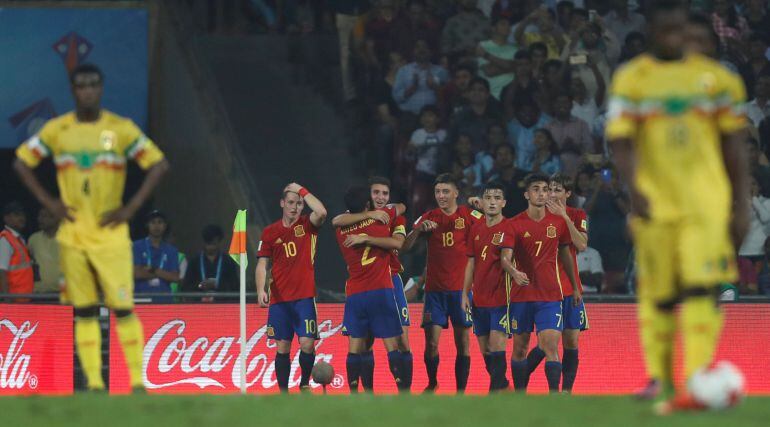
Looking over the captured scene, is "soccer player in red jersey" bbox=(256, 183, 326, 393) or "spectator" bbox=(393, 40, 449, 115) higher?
"spectator" bbox=(393, 40, 449, 115)

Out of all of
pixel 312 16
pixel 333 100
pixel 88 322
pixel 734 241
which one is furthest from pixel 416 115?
pixel 734 241

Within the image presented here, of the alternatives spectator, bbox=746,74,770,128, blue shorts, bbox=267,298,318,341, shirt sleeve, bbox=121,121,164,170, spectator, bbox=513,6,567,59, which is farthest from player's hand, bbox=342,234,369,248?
spectator, bbox=746,74,770,128

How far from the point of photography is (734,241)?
9.73 m

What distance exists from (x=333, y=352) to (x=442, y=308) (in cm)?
196

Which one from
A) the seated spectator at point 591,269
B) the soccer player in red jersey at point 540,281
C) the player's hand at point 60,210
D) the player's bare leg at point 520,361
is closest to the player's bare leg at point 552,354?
the soccer player in red jersey at point 540,281

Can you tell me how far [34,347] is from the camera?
18.9 meters

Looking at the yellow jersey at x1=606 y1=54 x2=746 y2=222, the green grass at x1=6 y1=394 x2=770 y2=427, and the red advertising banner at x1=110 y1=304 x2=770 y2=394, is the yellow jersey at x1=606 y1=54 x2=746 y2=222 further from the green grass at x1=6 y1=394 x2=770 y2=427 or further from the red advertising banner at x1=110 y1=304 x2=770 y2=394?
the red advertising banner at x1=110 y1=304 x2=770 y2=394

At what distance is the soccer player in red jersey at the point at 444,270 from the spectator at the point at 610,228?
3.29 metres

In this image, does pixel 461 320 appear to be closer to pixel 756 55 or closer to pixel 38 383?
pixel 38 383

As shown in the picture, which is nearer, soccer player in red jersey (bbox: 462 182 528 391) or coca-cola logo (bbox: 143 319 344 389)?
soccer player in red jersey (bbox: 462 182 528 391)

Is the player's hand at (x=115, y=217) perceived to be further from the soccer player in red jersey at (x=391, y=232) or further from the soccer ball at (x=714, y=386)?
the soccer player in red jersey at (x=391, y=232)

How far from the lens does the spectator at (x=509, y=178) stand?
20.2m

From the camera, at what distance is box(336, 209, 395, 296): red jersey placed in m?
16.6

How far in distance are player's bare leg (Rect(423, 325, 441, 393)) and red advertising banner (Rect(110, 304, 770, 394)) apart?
2.92ft
